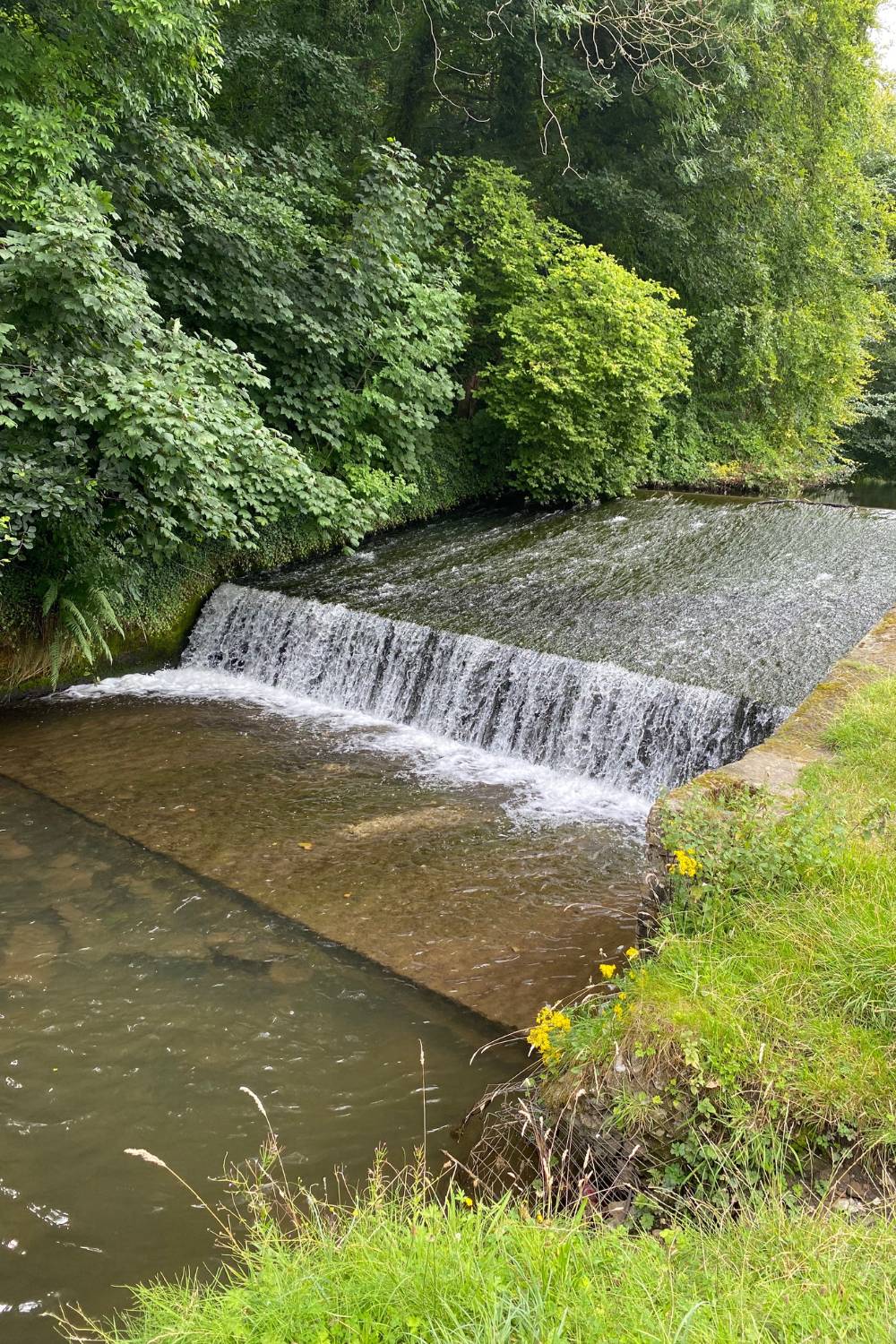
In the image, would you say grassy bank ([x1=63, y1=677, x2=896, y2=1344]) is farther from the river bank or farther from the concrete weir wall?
the concrete weir wall

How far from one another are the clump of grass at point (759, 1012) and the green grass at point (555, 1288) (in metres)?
0.41

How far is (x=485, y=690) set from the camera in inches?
333

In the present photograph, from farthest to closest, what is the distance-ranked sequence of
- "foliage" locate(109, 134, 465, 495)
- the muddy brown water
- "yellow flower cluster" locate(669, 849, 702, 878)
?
"foliage" locate(109, 134, 465, 495) < "yellow flower cluster" locate(669, 849, 702, 878) < the muddy brown water

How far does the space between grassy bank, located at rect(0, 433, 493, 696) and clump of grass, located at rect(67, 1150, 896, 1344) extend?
7192mm

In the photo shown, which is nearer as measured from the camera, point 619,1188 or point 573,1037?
point 619,1188

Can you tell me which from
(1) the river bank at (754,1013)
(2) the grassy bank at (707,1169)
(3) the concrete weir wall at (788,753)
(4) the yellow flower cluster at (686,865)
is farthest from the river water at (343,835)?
(4) the yellow flower cluster at (686,865)

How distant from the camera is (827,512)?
1297 centimetres

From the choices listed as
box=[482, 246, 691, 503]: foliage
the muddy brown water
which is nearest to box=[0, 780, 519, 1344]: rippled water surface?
the muddy brown water

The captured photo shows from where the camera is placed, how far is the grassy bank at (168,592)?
28.4ft

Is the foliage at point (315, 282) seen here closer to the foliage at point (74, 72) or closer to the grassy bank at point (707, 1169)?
the foliage at point (74, 72)

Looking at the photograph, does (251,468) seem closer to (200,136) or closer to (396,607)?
(396,607)

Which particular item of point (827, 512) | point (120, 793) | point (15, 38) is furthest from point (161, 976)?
point (827, 512)

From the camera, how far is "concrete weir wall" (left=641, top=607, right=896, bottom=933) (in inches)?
163

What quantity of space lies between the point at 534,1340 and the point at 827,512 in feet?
41.5
